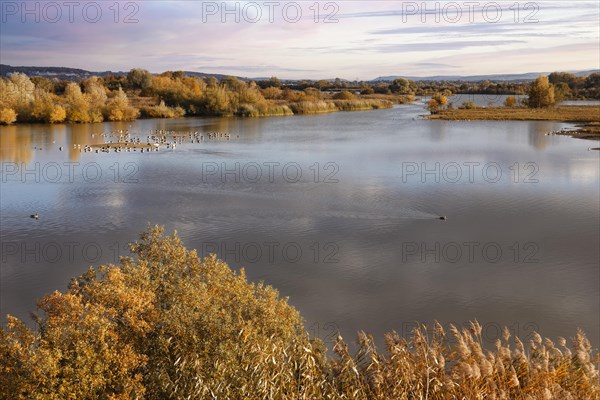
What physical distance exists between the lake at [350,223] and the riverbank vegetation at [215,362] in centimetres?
271

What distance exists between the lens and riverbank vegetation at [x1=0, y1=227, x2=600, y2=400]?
17.2 ft

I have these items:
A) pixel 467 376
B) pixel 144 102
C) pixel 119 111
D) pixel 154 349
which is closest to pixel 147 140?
pixel 119 111

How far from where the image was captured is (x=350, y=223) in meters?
14.3

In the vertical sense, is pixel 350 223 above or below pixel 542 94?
below

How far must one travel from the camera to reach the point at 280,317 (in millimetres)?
6711

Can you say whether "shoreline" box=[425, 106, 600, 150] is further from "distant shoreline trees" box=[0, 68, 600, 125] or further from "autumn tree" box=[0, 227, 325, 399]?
"autumn tree" box=[0, 227, 325, 399]

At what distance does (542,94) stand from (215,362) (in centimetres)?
5484

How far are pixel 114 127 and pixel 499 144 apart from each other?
70.8 ft

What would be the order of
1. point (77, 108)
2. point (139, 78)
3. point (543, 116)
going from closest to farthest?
1. point (77, 108)
2. point (543, 116)
3. point (139, 78)

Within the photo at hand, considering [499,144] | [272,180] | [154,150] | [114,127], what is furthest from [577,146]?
[114,127]

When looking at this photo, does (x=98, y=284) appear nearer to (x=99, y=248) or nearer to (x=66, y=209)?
(x=99, y=248)

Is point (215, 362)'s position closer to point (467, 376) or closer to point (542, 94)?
point (467, 376)

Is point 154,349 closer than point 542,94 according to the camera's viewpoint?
Yes

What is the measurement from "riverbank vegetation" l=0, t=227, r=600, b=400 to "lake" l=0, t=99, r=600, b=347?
271 centimetres
